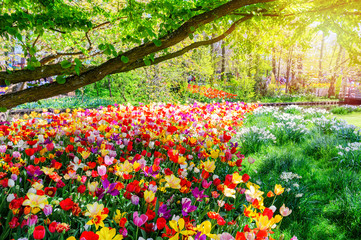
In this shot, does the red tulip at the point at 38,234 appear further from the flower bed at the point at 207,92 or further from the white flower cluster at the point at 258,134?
the flower bed at the point at 207,92

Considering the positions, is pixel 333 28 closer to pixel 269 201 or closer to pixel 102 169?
pixel 269 201

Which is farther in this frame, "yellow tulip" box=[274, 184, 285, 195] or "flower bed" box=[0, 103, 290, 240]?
"yellow tulip" box=[274, 184, 285, 195]

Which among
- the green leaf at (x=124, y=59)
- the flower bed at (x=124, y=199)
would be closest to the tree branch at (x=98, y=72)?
the green leaf at (x=124, y=59)

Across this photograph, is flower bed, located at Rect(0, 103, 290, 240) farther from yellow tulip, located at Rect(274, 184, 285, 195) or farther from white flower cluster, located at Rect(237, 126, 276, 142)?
white flower cluster, located at Rect(237, 126, 276, 142)

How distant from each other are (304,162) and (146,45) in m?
2.95

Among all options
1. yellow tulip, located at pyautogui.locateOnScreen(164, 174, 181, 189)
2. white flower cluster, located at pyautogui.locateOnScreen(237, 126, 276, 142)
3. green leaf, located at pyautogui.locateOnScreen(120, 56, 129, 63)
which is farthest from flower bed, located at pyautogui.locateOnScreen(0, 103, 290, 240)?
white flower cluster, located at pyautogui.locateOnScreen(237, 126, 276, 142)

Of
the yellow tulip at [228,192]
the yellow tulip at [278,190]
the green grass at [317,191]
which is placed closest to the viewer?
the yellow tulip at [228,192]

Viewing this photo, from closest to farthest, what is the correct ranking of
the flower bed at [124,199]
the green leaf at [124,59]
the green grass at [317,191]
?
the flower bed at [124,199] < the green leaf at [124,59] < the green grass at [317,191]

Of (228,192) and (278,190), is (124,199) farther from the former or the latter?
(278,190)

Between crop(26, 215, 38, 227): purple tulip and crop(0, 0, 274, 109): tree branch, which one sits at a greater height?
crop(0, 0, 274, 109): tree branch

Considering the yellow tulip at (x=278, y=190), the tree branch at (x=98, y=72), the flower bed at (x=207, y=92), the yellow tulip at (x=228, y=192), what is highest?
the tree branch at (x=98, y=72)

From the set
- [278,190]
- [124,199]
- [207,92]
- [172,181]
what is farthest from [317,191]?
[207,92]

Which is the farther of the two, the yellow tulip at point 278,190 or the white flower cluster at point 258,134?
the white flower cluster at point 258,134

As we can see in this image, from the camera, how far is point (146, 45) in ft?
6.66
